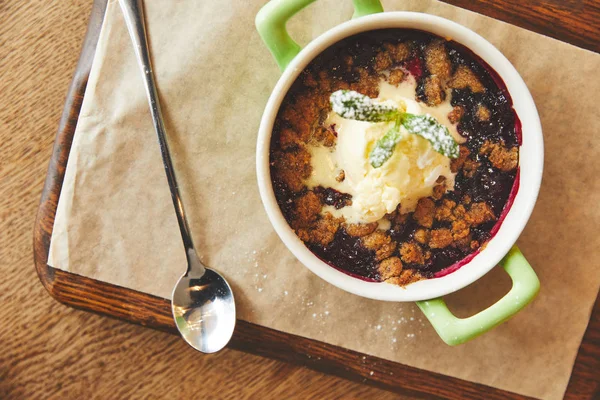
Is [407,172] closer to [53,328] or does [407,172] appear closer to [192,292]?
[192,292]

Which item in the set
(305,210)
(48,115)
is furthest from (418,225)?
(48,115)

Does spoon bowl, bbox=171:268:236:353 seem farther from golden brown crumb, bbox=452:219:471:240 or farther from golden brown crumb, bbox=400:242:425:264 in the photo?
golden brown crumb, bbox=452:219:471:240

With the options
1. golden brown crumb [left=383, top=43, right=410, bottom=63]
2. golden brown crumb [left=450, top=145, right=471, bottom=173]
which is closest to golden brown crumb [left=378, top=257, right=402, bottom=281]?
golden brown crumb [left=450, top=145, right=471, bottom=173]

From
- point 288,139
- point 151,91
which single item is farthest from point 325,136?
point 151,91

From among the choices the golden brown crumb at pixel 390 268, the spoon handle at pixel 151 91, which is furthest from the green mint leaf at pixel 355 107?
the spoon handle at pixel 151 91

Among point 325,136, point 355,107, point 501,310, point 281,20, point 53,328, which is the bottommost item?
point 501,310

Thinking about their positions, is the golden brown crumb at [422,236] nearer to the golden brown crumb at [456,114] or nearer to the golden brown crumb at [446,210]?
the golden brown crumb at [446,210]
